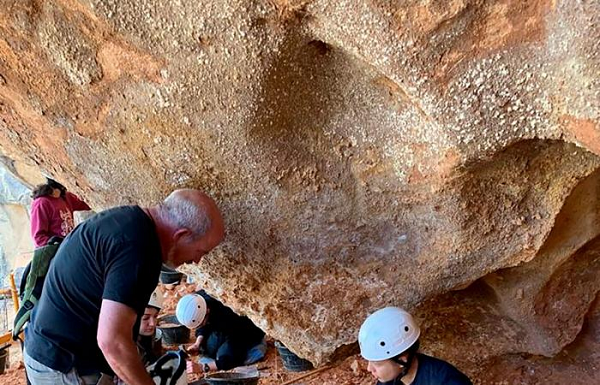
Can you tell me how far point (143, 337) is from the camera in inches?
179

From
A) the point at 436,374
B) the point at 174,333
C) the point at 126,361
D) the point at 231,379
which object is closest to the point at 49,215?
the point at 174,333

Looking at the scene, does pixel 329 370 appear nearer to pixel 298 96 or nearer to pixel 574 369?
pixel 574 369

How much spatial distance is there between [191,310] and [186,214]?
3180mm

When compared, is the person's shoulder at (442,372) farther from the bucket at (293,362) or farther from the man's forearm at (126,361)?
the bucket at (293,362)

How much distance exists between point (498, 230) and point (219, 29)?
158 centimetres

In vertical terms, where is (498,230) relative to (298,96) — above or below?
below

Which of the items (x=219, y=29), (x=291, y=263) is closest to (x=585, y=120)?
(x=219, y=29)

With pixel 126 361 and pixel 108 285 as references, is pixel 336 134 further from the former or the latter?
pixel 126 361

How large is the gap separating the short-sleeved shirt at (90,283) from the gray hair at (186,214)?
0.12 metres

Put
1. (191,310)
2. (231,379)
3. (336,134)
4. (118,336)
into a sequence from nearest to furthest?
(118,336), (336,134), (231,379), (191,310)


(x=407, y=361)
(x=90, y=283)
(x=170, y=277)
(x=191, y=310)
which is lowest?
(x=407, y=361)

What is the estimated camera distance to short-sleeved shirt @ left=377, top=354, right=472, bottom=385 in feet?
9.14

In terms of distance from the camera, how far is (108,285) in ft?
7.50

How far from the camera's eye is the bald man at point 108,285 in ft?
7.47
